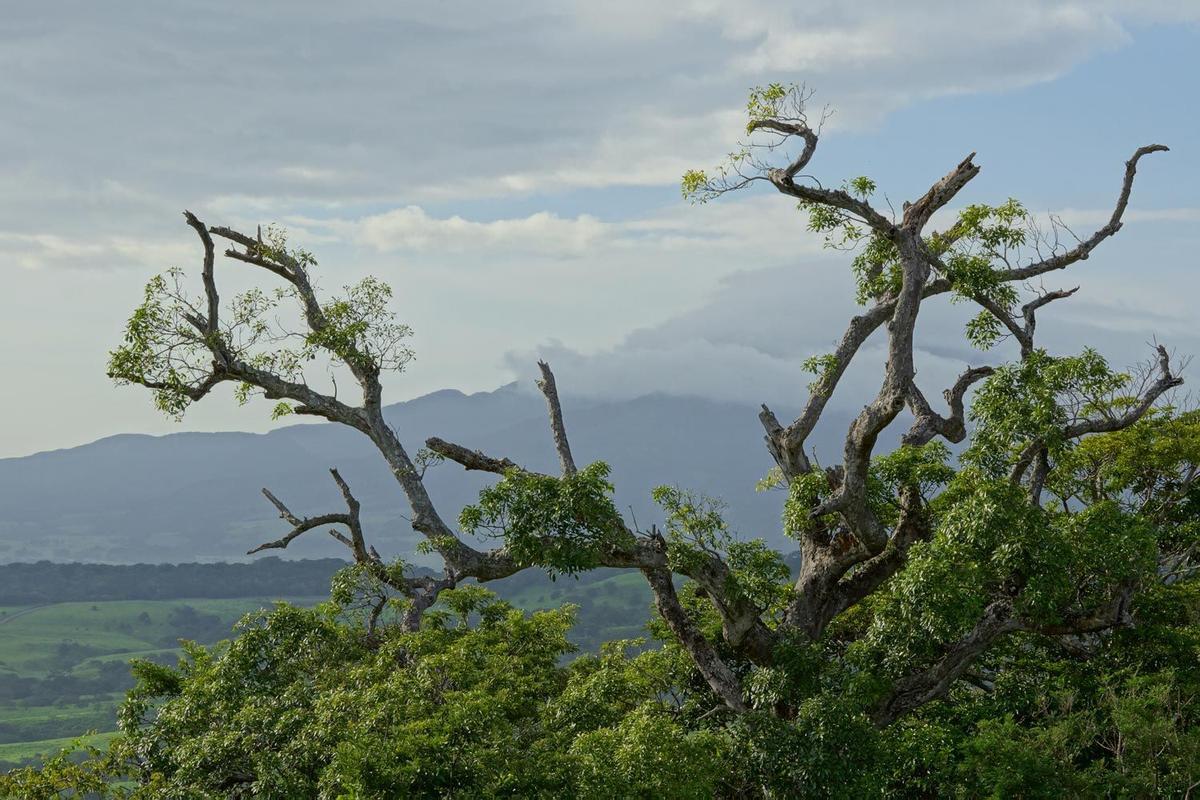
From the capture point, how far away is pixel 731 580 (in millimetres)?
19797

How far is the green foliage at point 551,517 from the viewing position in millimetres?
17812

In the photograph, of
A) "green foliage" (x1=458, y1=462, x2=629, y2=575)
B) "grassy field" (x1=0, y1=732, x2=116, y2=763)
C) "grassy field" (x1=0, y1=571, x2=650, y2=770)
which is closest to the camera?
"green foliage" (x1=458, y1=462, x2=629, y2=575)

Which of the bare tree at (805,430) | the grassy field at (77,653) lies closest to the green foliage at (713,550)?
the bare tree at (805,430)

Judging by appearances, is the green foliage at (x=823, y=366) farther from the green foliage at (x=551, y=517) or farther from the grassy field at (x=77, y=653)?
the grassy field at (x=77, y=653)

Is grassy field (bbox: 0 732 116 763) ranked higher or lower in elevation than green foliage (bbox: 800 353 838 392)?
lower

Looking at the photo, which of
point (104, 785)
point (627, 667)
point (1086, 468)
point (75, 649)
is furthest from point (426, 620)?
point (75, 649)

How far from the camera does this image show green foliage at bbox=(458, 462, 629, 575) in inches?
701

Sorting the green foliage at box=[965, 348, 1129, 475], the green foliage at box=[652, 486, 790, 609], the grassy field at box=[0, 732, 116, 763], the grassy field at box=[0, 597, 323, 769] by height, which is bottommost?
the grassy field at box=[0, 732, 116, 763]

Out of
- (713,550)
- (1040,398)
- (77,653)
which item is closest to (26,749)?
(77,653)

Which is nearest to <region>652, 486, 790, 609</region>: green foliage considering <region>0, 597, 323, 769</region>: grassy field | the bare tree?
the bare tree

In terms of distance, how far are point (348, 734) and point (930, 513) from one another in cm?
1142

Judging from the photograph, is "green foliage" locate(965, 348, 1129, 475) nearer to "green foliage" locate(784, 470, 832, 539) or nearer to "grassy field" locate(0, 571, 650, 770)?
"green foliage" locate(784, 470, 832, 539)

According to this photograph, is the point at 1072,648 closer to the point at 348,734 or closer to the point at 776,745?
the point at 776,745

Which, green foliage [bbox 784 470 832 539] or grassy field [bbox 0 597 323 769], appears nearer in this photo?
green foliage [bbox 784 470 832 539]
